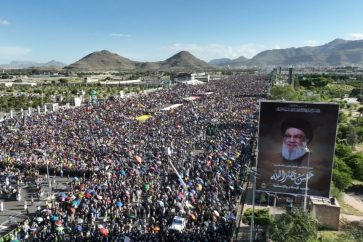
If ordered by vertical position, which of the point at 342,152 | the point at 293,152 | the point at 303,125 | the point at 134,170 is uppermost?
the point at 303,125

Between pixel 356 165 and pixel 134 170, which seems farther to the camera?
pixel 356 165

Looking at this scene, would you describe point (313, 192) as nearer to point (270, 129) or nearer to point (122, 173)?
point (270, 129)

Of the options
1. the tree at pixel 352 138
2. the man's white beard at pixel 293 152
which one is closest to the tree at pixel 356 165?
the tree at pixel 352 138

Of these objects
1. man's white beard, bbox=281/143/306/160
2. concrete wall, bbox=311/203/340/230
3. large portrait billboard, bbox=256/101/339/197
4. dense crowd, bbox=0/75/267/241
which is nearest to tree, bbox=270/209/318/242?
dense crowd, bbox=0/75/267/241

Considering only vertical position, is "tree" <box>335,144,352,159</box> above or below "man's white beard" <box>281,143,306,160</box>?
below

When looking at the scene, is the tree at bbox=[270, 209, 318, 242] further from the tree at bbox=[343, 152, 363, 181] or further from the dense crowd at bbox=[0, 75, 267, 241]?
the tree at bbox=[343, 152, 363, 181]

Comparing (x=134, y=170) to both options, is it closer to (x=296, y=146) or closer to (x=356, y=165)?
(x=296, y=146)

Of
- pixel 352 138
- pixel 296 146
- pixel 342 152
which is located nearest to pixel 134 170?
pixel 296 146
